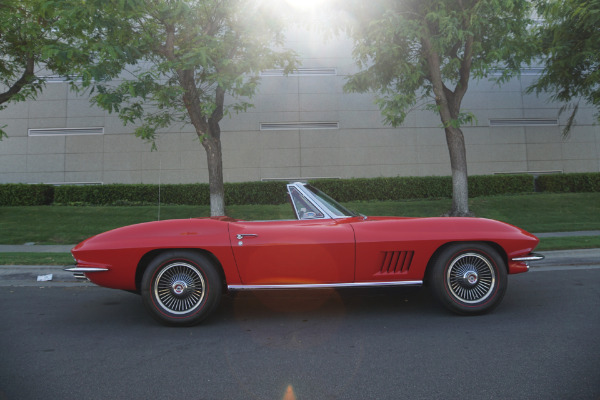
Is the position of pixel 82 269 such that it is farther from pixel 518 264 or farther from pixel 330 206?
pixel 518 264

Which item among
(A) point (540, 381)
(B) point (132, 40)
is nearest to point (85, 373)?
(A) point (540, 381)

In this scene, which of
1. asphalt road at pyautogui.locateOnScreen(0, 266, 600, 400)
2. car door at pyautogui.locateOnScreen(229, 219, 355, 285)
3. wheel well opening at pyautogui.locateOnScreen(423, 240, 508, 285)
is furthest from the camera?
wheel well opening at pyautogui.locateOnScreen(423, 240, 508, 285)

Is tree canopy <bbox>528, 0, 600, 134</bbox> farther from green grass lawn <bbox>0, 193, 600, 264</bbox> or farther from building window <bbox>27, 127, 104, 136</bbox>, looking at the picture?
building window <bbox>27, 127, 104, 136</bbox>

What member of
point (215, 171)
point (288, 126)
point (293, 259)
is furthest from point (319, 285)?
point (288, 126)

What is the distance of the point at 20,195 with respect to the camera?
48.8 ft

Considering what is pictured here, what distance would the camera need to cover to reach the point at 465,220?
396cm

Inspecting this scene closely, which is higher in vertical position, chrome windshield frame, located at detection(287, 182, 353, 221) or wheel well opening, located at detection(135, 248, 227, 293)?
chrome windshield frame, located at detection(287, 182, 353, 221)

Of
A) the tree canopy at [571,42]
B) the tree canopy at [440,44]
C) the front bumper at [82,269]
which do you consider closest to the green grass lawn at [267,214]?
the tree canopy at [440,44]

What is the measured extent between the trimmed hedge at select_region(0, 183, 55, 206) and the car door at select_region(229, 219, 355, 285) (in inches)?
570

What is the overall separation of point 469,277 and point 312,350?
1.77m

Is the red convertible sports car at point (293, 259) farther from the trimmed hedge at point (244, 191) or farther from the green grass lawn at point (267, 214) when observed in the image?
the trimmed hedge at point (244, 191)

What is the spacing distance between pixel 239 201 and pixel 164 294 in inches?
446

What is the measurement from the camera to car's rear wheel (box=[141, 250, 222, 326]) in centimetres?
371

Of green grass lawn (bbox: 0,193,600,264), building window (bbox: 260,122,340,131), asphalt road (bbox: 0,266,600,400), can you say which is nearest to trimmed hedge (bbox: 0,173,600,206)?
green grass lawn (bbox: 0,193,600,264)
